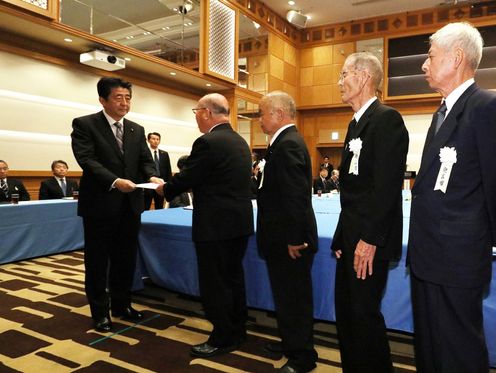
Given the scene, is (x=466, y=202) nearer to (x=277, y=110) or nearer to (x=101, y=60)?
(x=277, y=110)

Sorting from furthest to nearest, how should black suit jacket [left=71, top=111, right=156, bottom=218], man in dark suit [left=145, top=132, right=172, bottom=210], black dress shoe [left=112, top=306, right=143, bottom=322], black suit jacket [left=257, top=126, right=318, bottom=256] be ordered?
man in dark suit [left=145, top=132, right=172, bottom=210]
black dress shoe [left=112, top=306, right=143, bottom=322]
black suit jacket [left=71, top=111, right=156, bottom=218]
black suit jacket [left=257, top=126, right=318, bottom=256]

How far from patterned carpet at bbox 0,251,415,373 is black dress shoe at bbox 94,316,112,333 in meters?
0.05

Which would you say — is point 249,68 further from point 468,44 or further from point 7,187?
point 468,44

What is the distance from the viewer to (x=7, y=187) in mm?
5074

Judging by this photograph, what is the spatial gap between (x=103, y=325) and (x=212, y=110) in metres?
1.53

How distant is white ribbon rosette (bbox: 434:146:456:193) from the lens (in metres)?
1.33

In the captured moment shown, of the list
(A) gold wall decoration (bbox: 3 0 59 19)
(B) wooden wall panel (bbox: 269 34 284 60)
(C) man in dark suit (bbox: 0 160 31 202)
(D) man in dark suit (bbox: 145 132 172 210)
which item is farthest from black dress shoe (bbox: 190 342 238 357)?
(B) wooden wall panel (bbox: 269 34 284 60)

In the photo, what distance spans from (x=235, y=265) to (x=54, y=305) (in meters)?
1.63

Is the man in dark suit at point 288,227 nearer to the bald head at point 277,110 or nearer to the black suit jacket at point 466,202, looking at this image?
the bald head at point 277,110

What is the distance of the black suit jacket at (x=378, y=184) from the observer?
1.53 meters

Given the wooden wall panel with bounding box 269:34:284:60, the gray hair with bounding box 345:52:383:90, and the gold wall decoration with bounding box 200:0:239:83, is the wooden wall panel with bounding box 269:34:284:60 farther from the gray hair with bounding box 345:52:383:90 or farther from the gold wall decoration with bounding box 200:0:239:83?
the gray hair with bounding box 345:52:383:90

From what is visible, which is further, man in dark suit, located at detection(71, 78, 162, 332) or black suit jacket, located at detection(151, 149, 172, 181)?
black suit jacket, located at detection(151, 149, 172, 181)

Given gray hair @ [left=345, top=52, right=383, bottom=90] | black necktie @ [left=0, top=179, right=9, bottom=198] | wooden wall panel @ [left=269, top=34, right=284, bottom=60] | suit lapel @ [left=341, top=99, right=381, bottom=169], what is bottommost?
black necktie @ [left=0, top=179, right=9, bottom=198]

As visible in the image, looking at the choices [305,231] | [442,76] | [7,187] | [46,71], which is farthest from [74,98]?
[442,76]
